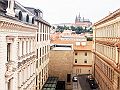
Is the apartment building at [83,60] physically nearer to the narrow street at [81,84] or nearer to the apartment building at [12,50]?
the narrow street at [81,84]

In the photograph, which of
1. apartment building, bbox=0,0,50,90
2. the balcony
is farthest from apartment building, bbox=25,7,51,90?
the balcony

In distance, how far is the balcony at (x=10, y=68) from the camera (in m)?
20.2

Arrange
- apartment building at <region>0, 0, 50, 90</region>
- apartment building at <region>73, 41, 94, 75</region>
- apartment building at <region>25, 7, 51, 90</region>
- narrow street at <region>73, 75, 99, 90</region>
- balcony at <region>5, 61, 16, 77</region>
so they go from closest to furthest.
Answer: apartment building at <region>0, 0, 50, 90</region> → balcony at <region>5, 61, 16, 77</region> → apartment building at <region>25, 7, 51, 90</region> → narrow street at <region>73, 75, 99, 90</region> → apartment building at <region>73, 41, 94, 75</region>

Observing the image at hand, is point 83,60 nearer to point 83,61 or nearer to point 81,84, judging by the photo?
point 83,61

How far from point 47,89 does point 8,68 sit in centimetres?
2218

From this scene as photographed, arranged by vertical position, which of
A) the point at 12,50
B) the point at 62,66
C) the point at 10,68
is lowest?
the point at 62,66

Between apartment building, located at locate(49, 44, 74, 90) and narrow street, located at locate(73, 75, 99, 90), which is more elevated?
apartment building, located at locate(49, 44, 74, 90)

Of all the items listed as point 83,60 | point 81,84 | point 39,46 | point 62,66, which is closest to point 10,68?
point 39,46

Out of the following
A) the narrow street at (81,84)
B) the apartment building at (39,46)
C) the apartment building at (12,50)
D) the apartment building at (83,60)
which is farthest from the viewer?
the apartment building at (83,60)

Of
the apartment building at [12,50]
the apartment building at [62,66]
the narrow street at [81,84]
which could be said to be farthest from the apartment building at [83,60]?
the apartment building at [12,50]

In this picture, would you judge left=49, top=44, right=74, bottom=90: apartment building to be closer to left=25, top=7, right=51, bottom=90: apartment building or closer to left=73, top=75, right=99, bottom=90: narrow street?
left=73, top=75, right=99, bottom=90: narrow street

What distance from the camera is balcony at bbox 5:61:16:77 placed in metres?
20.2

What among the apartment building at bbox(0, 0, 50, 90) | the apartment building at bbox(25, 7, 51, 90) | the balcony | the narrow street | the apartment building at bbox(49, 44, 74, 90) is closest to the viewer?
the apartment building at bbox(0, 0, 50, 90)

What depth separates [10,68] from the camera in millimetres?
21000
